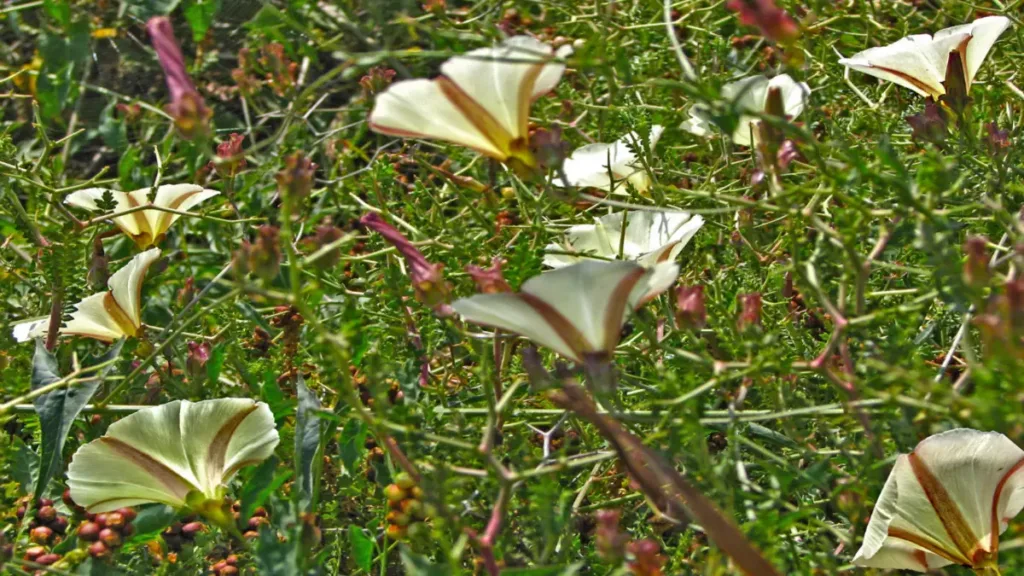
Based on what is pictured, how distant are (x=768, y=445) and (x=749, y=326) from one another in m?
0.43

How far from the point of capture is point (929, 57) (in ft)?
4.28

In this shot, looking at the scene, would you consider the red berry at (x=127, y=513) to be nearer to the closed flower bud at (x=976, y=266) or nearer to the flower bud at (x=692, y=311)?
the flower bud at (x=692, y=311)

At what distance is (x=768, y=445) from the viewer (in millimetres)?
1334

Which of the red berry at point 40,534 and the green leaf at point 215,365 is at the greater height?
the green leaf at point 215,365

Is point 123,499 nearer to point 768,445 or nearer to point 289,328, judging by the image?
point 289,328

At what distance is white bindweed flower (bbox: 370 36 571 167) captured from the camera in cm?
100

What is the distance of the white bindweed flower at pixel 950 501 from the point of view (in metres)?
1.01

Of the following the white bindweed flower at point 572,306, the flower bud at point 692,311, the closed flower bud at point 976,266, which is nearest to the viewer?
the closed flower bud at point 976,266

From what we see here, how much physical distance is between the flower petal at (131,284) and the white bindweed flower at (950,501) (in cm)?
80

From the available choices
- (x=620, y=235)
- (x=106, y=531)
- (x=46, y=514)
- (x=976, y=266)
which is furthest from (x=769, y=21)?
(x=46, y=514)

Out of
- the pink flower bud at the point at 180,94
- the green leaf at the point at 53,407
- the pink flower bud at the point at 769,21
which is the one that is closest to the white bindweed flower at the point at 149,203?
the green leaf at the point at 53,407

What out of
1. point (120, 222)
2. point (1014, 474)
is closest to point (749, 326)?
point (1014, 474)

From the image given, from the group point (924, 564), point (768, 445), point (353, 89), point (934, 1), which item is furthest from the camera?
point (353, 89)

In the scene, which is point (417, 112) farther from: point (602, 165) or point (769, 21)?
point (602, 165)
